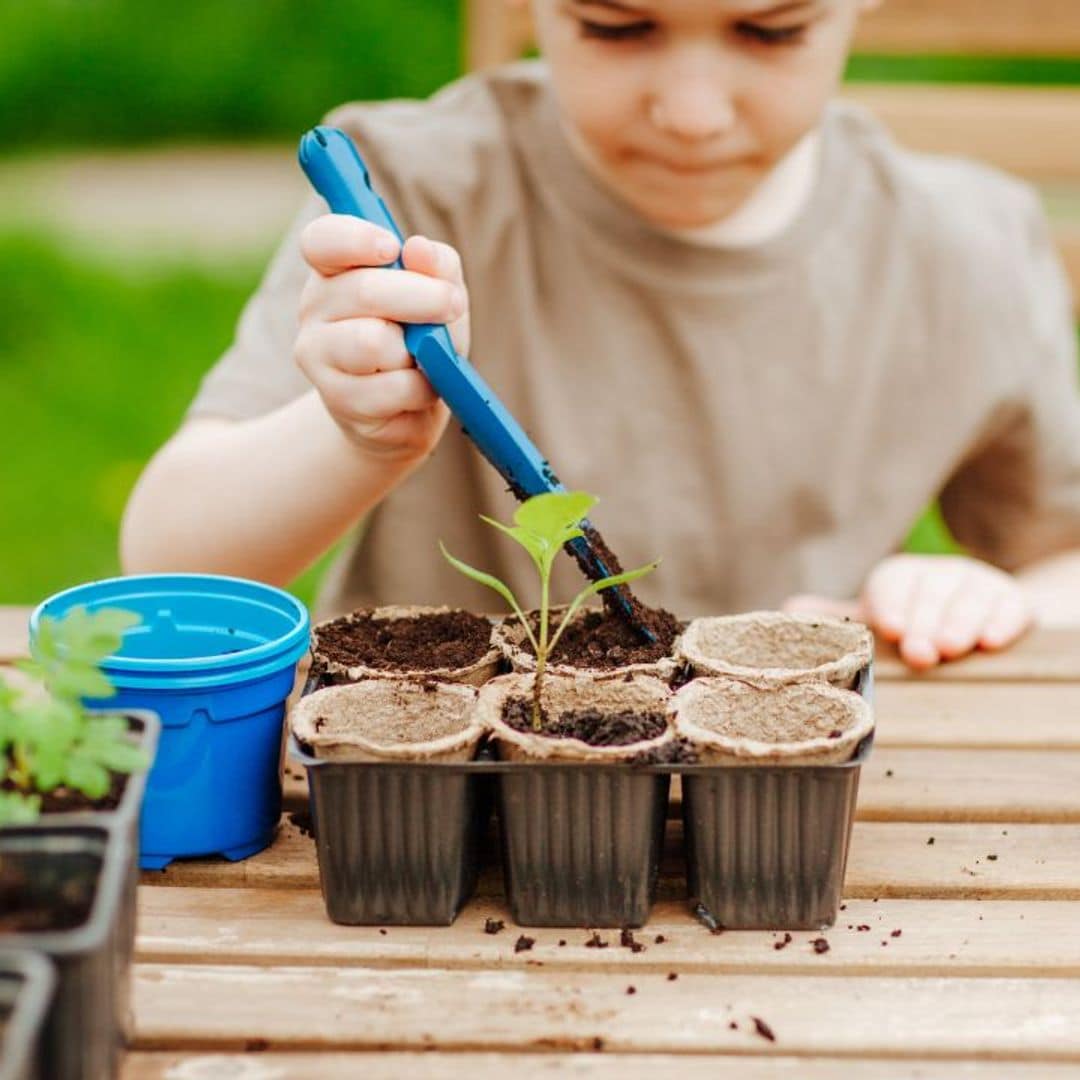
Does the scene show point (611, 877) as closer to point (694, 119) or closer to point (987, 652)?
point (987, 652)

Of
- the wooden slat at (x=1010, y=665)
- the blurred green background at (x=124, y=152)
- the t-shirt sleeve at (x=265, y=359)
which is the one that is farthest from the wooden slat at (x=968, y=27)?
the wooden slat at (x=1010, y=665)

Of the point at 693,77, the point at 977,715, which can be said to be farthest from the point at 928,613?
the point at 693,77

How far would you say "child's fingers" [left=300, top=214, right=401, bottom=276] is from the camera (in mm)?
1186

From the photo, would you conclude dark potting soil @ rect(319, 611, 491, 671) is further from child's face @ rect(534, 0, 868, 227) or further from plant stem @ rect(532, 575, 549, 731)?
child's face @ rect(534, 0, 868, 227)

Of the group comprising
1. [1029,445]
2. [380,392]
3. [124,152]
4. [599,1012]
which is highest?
[380,392]

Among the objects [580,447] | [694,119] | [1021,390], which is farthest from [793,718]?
[1021,390]

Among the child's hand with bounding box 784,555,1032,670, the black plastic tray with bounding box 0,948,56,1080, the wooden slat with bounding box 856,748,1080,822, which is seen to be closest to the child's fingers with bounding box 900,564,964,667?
the child's hand with bounding box 784,555,1032,670

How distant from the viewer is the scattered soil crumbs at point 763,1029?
0.92 metres

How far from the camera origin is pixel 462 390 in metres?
1.18

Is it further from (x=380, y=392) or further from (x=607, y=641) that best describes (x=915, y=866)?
(x=380, y=392)

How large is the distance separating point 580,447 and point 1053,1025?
1.04 metres

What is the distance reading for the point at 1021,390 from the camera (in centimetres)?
197

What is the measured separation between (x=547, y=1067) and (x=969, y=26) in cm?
195

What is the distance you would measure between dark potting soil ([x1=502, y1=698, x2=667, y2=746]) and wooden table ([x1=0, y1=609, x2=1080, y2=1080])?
0.12 metres
